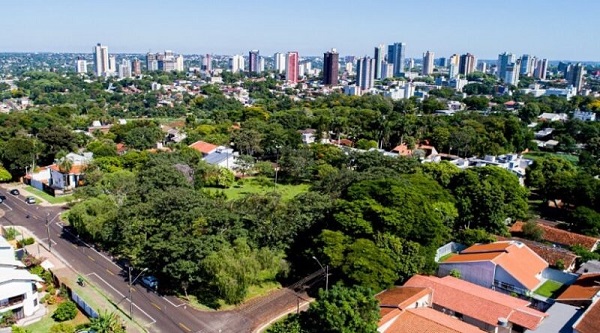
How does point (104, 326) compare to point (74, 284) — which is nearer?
point (104, 326)

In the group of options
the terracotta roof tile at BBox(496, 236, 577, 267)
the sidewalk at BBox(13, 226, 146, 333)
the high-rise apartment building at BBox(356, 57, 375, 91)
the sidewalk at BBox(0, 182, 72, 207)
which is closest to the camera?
the sidewalk at BBox(13, 226, 146, 333)

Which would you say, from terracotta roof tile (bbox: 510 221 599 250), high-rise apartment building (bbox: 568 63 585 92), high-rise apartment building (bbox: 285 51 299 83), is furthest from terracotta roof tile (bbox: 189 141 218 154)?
high-rise apartment building (bbox: 568 63 585 92)

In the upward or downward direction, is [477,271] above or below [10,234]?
above

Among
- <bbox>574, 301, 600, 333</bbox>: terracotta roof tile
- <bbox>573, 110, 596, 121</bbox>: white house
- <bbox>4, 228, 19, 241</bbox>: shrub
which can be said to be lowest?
<bbox>4, 228, 19, 241</bbox>: shrub

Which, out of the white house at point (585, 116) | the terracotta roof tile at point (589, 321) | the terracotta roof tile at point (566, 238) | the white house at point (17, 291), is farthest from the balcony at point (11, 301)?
the white house at point (585, 116)

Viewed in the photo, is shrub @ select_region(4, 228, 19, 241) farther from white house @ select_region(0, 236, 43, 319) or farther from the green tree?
the green tree

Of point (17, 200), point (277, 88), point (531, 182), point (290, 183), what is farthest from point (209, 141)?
point (277, 88)

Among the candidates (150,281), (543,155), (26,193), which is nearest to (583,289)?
(150,281)

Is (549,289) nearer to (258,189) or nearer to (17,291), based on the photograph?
(258,189)
